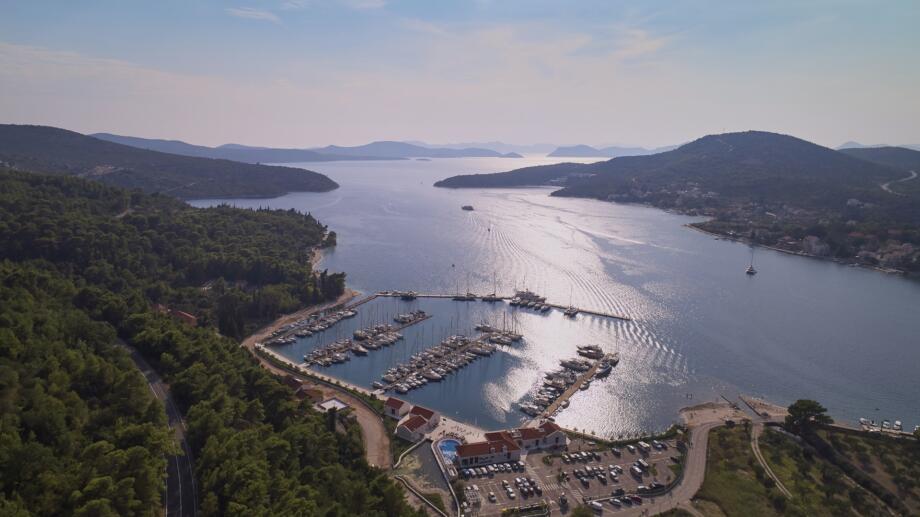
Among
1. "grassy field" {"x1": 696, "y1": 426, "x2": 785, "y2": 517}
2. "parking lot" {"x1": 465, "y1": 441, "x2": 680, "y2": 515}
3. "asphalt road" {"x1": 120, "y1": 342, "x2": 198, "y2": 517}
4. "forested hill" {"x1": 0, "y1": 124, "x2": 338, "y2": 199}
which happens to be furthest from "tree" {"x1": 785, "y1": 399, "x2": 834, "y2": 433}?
"forested hill" {"x1": 0, "y1": 124, "x2": 338, "y2": 199}

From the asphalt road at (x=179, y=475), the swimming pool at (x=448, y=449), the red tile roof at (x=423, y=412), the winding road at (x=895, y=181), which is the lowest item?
the swimming pool at (x=448, y=449)

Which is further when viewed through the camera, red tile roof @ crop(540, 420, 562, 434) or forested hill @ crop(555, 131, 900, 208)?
forested hill @ crop(555, 131, 900, 208)

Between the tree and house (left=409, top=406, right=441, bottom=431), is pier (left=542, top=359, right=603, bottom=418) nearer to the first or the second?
house (left=409, top=406, right=441, bottom=431)

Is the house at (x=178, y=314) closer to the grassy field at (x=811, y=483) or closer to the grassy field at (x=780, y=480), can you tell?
the grassy field at (x=780, y=480)

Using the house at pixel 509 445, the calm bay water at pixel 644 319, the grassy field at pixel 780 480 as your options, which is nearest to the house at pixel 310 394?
the calm bay water at pixel 644 319

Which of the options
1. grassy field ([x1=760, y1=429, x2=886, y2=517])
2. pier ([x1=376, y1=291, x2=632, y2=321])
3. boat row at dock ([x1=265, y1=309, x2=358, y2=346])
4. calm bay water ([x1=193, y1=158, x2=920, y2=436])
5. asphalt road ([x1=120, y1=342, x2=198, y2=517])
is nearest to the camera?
asphalt road ([x1=120, y1=342, x2=198, y2=517])

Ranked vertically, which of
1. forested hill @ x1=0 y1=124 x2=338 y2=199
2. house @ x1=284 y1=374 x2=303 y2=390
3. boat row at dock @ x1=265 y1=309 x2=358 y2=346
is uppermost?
forested hill @ x1=0 y1=124 x2=338 y2=199
